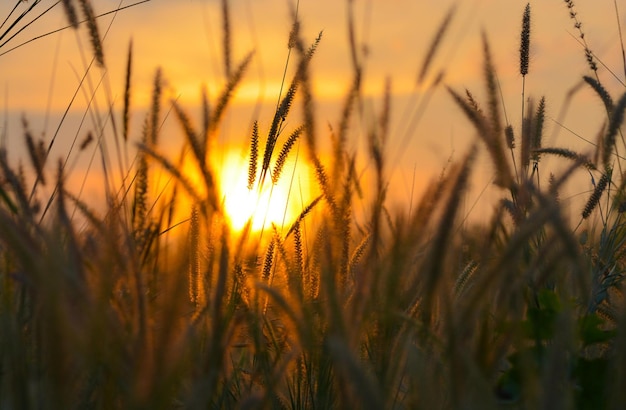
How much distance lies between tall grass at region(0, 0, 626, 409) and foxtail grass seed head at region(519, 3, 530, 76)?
0.39 metres

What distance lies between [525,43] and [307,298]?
119cm

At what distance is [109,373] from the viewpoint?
1.04 meters

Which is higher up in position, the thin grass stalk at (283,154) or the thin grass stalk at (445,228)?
the thin grass stalk at (283,154)

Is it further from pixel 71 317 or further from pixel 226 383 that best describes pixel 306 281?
pixel 71 317

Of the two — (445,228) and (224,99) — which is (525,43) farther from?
(445,228)

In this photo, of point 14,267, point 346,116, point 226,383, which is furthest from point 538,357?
point 14,267

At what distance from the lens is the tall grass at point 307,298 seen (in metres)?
0.86

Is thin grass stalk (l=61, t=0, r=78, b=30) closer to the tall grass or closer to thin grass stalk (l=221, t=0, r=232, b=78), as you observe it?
the tall grass

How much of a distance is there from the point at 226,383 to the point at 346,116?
0.55m

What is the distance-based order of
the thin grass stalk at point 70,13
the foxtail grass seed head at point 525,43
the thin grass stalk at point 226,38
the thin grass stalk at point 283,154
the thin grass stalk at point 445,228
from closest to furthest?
the thin grass stalk at point 445,228, the thin grass stalk at point 283,154, the thin grass stalk at point 70,13, the thin grass stalk at point 226,38, the foxtail grass seed head at point 525,43

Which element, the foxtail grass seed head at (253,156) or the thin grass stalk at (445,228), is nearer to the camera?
the thin grass stalk at (445,228)

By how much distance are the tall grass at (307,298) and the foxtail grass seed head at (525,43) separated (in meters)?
0.39

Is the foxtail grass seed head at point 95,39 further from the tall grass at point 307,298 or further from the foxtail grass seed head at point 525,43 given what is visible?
the foxtail grass seed head at point 525,43

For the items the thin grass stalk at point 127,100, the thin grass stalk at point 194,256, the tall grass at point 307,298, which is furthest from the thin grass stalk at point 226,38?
the thin grass stalk at point 194,256
